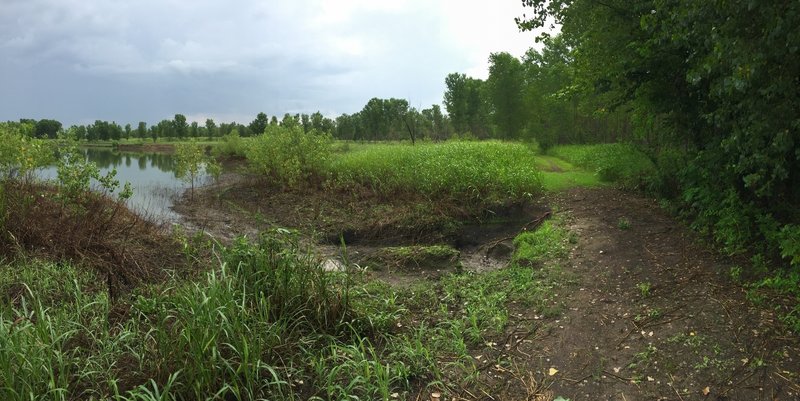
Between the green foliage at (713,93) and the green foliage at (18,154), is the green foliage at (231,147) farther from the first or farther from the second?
the green foliage at (713,93)

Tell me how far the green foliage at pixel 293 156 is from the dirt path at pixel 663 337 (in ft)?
35.5

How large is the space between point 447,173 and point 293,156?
624 centimetres

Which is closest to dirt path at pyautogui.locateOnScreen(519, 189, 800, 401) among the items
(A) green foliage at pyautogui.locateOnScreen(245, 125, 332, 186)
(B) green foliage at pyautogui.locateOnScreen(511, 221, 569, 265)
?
(B) green foliage at pyautogui.locateOnScreen(511, 221, 569, 265)

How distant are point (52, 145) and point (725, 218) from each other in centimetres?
1107

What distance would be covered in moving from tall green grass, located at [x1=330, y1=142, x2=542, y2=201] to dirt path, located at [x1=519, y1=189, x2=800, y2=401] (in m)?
4.90

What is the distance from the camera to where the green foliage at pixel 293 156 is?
15.5 meters

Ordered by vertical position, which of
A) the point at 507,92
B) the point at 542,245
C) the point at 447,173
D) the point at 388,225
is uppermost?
the point at 507,92

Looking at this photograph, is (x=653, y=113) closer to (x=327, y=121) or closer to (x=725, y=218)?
(x=725, y=218)

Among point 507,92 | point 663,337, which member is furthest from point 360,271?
point 507,92

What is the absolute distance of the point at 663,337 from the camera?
13.3 feet

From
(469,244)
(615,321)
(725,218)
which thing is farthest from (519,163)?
(615,321)

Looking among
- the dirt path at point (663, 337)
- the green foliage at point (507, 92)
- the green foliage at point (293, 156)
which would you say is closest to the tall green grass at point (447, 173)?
the green foliage at point (293, 156)

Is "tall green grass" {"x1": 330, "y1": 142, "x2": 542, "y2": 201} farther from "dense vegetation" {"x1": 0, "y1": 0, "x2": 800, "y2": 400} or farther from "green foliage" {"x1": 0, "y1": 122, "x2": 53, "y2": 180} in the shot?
"green foliage" {"x1": 0, "y1": 122, "x2": 53, "y2": 180}

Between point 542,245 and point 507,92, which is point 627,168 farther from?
point 507,92
